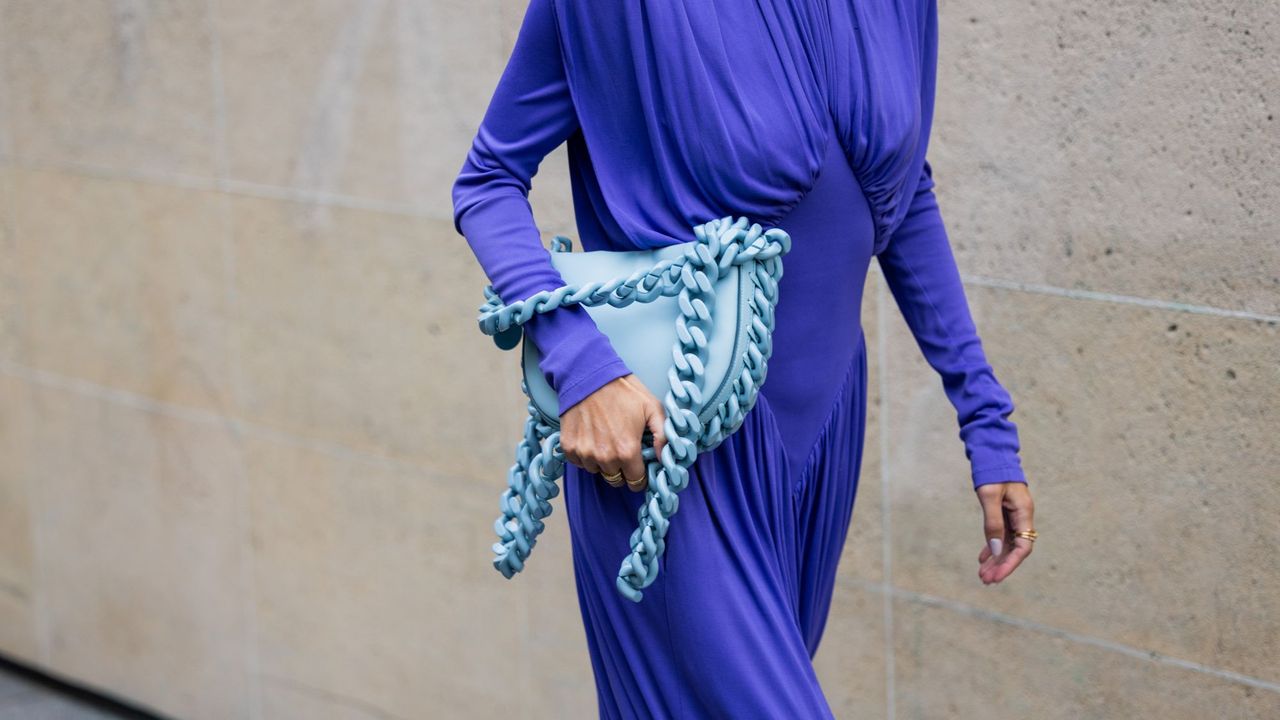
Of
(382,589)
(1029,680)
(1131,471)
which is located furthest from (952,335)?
(382,589)

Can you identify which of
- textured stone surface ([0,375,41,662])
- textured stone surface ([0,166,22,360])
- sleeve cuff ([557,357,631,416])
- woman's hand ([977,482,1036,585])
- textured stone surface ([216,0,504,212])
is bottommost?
textured stone surface ([0,375,41,662])

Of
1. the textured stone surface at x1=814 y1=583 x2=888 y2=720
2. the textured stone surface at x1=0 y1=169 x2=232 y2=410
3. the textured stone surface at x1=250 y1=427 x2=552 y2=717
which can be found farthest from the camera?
the textured stone surface at x1=0 y1=169 x2=232 y2=410

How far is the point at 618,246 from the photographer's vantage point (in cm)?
222

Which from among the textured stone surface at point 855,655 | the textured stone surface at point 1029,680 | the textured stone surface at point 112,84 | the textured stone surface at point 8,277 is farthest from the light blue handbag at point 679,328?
the textured stone surface at point 8,277

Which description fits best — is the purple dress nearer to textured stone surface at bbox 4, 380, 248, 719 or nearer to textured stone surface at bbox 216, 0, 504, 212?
textured stone surface at bbox 216, 0, 504, 212

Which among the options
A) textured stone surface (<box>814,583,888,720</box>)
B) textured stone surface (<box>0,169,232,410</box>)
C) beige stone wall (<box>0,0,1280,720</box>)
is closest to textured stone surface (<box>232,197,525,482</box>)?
beige stone wall (<box>0,0,1280,720</box>)

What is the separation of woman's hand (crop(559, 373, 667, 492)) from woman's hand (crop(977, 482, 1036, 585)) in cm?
66

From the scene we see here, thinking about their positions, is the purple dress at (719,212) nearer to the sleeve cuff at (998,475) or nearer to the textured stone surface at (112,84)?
the sleeve cuff at (998,475)

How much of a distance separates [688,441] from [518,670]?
2324 millimetres

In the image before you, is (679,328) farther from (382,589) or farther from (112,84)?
(112,84)

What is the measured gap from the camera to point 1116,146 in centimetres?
302

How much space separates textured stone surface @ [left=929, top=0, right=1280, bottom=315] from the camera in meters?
2.87

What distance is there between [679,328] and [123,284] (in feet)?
10.3

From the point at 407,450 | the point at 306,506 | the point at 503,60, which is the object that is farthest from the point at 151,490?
the point at 503,60
